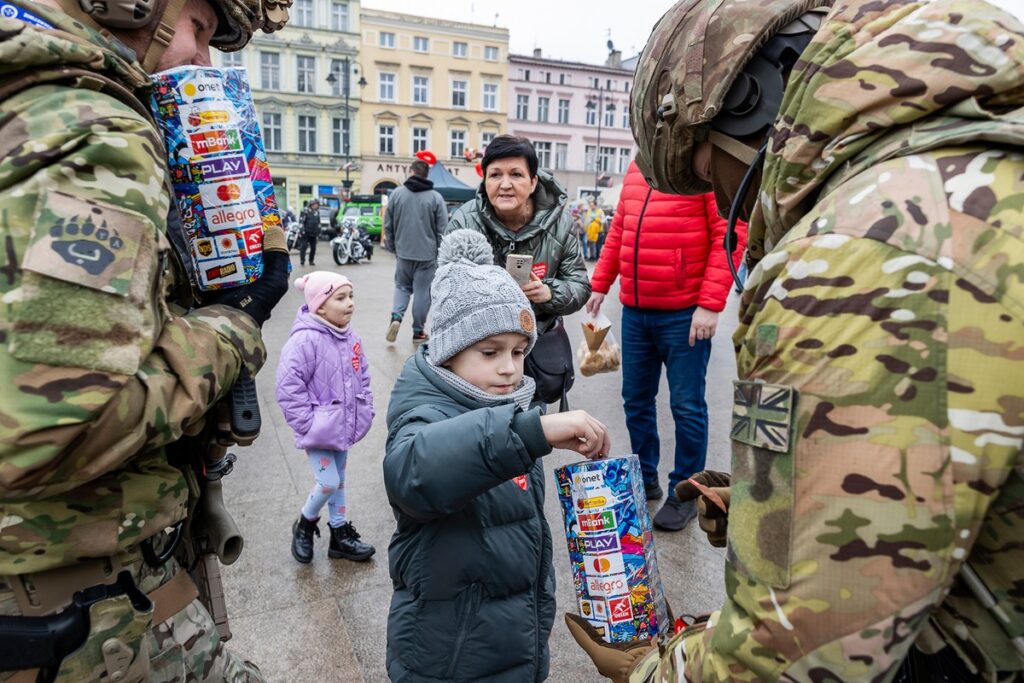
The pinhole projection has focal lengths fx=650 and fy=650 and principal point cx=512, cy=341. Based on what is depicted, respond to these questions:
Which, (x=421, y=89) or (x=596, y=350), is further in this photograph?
(x=421, y=89)

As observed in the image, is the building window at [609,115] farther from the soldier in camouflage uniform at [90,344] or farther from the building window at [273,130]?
the soldier in camouflage uniform at [90,344]

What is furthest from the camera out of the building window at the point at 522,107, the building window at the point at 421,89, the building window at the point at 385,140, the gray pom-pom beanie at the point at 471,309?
the building window at the point at 522,107

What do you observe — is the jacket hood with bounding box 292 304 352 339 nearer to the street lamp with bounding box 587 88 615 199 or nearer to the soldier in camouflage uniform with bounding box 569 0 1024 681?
the soldier in camouflage uniform with bounding box 569 0 1024 681

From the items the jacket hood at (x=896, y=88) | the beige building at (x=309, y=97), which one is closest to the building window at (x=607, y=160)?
the beige building at (x=309, y=97)

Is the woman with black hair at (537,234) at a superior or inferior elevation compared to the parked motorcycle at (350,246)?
inferior

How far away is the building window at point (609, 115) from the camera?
182ft

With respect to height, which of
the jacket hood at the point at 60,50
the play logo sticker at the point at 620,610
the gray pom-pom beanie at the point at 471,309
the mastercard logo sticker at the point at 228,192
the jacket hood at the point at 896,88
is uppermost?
the jacket hood at the point at 60,50

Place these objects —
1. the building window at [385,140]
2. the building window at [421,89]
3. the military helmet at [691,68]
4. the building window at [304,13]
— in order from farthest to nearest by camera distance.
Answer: the building window at [421,89], the building window at [385,140], the building window at [304,13], the military helmet at [691,68]

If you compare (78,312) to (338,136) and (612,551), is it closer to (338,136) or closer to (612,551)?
(612,551)

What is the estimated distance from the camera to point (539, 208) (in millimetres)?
3533

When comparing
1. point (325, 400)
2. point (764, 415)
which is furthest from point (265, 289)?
point (325, 400)

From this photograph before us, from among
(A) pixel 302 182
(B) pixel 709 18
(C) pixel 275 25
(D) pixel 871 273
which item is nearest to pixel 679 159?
(B) pixel 709 18

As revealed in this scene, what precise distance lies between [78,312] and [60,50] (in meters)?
0.48

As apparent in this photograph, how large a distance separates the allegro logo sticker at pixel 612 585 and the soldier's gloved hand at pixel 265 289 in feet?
3.34
